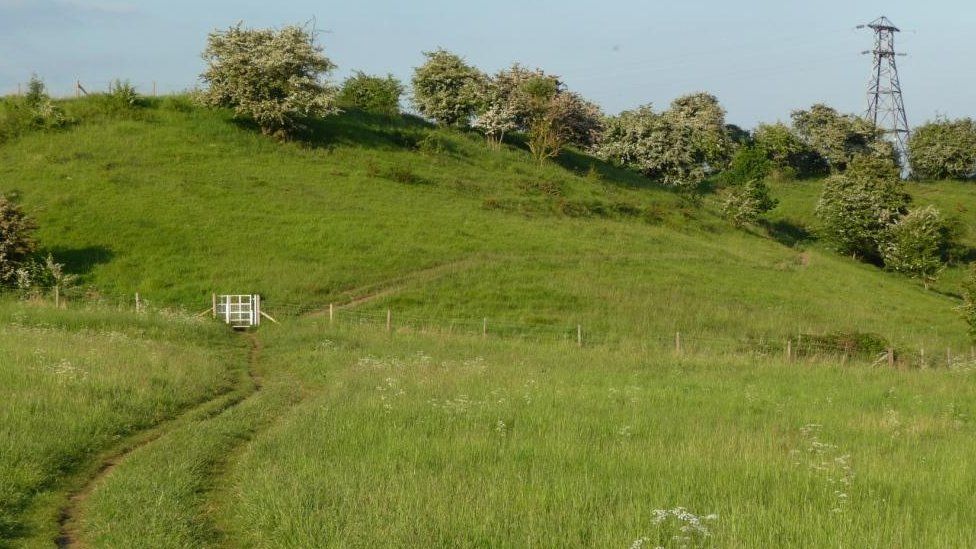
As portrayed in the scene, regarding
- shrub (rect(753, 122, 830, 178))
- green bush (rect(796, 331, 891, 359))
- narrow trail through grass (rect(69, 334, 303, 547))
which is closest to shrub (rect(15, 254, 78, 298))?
narrow trail through grass (rect(69, 334, 303, 547))

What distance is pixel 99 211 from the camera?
179 ft

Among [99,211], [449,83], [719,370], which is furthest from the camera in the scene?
[449,83]

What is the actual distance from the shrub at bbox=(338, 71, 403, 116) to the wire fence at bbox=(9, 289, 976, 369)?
55.7 metres

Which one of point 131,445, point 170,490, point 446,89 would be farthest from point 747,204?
point 170,490

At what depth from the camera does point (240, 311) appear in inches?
1610

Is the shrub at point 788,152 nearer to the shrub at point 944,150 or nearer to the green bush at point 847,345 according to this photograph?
the shrub at point 944,150

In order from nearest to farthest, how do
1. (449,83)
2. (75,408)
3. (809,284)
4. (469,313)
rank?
(75,408)
(469,313)
(809,284)
(449,83)

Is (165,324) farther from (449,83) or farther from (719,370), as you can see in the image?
(449,83)

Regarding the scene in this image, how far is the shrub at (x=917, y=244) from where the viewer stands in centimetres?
7512

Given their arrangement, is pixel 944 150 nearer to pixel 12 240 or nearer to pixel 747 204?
pixel 747 204

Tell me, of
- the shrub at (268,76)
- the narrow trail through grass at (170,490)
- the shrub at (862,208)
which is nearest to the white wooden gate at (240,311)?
the narrow trail through grass at (170,490)

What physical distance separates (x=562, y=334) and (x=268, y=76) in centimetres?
3892

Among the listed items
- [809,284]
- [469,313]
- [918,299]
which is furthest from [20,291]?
[918,299]

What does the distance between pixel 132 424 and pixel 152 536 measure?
725 cm
